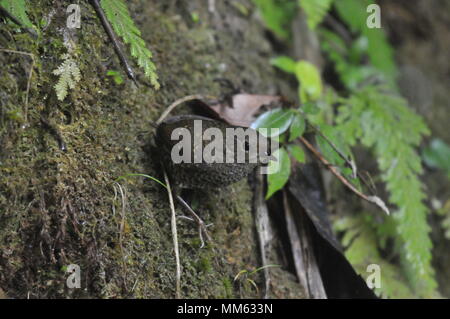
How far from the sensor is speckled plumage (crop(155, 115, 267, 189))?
1.66 metres

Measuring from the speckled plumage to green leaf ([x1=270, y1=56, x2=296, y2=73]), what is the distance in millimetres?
1089

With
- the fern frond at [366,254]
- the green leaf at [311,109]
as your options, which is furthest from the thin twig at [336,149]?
the fern frond at [366,254]

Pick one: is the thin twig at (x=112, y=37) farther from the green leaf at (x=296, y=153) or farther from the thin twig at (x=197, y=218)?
the green leaf at (x=296, y=153)

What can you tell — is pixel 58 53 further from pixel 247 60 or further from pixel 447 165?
pixel 447 165

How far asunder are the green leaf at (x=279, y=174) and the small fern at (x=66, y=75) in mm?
927

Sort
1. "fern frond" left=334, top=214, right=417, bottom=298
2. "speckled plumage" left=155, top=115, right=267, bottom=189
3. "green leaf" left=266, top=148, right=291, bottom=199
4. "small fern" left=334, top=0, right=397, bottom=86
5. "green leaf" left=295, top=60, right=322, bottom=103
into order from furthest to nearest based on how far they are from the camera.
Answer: "small fern" left=334, top=0, right=397, bottom=86 → "green leaf" left=295, top=60, right=322, bottom=103 → "fern frond" left=334, top=214, right=417, bottom=298 → "green leaf" left=266, top=148, right=291, bottom=199 → "speckled plumage" left=155, top=115, right=267, bottom=189

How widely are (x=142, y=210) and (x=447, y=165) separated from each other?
2431mm

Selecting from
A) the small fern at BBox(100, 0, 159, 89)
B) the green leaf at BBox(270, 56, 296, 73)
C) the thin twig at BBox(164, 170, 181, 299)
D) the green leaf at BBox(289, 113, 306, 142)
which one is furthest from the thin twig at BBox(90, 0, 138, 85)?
the green leaf at BBox(270, 56, 296, 73)

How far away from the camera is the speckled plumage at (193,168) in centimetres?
166

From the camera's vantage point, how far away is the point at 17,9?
1.41 metres

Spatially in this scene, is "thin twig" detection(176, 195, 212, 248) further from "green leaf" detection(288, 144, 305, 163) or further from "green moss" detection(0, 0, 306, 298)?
"green leaf" detection(288, 144, 305, 163)
